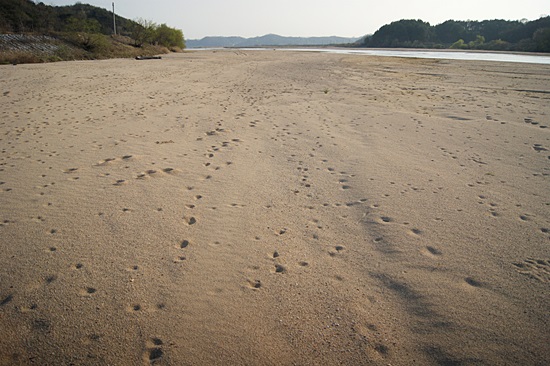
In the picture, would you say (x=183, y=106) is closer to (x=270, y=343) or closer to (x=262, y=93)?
(x=262, y=93)

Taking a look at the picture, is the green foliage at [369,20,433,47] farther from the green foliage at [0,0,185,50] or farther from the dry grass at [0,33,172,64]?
the dry grass at [0,33,172,64]

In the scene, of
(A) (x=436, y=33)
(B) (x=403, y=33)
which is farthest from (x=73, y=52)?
(A) (x=436, y=33)

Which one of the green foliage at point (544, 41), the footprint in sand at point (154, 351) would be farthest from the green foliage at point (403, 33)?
the footprint in sand at point (154, 351)

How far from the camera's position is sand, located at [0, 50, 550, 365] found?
8.18 ft

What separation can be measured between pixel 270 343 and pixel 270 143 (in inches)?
202

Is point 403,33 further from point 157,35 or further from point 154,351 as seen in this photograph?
point 154,351

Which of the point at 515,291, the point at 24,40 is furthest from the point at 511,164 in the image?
the point at 24,40

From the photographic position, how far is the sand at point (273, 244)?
8.18 ft

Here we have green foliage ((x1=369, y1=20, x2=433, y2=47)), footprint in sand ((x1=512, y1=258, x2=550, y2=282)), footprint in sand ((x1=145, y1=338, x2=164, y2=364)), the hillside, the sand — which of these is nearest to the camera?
footprint in sand ((x1=145, y1=338, x2=164, y2=364))

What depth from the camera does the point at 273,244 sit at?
145 inches

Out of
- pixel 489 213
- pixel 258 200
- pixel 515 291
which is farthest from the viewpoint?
pixel 258 200

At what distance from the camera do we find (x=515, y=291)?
2990 millimetres

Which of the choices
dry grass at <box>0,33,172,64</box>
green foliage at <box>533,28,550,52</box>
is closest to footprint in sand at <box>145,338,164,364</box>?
dry grass at <box>0,33,172,64</box>

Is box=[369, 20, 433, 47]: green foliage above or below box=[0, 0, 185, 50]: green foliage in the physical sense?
above
